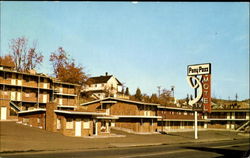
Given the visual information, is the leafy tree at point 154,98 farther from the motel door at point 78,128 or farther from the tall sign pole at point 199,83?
the motel door at point 78,128

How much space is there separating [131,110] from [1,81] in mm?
25360

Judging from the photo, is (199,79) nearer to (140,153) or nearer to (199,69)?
(199,69)

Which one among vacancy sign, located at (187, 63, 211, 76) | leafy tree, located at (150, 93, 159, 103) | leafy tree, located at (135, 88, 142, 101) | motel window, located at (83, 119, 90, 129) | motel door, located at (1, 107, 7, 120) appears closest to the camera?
motel window, located at (83, 119, 90, 129)

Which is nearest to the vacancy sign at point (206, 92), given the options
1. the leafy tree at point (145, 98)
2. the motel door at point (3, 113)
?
the motel door at point (3, 113)

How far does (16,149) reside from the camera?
23.9 meters

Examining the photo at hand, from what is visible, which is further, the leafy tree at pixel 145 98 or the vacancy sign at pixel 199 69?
the leafy tree at pixel 145 98

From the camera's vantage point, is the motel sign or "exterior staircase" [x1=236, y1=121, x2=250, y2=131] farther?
"exterior staircase" [x1=236, y1=121, x2=250, y2=131]

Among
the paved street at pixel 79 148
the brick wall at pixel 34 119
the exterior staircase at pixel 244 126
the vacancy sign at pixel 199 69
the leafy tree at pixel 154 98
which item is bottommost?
the exterior staircase at pixel 244 126

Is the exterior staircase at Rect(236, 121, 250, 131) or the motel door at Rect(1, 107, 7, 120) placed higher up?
the motel door at Rect(1, 107, 7, 120)

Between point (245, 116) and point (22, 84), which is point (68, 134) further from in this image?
point (245, 116)

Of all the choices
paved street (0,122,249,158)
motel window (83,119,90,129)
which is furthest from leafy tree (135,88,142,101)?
paved street (0,122,249,158)

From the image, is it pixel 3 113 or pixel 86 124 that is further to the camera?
pixel 3 113

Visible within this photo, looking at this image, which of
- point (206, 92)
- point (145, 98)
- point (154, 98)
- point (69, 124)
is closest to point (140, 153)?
point (69, 124)

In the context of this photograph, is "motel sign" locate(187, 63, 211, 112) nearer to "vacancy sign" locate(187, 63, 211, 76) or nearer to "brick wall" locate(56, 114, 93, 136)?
"vacancy sign" locate(187, 63, 211, 76)
